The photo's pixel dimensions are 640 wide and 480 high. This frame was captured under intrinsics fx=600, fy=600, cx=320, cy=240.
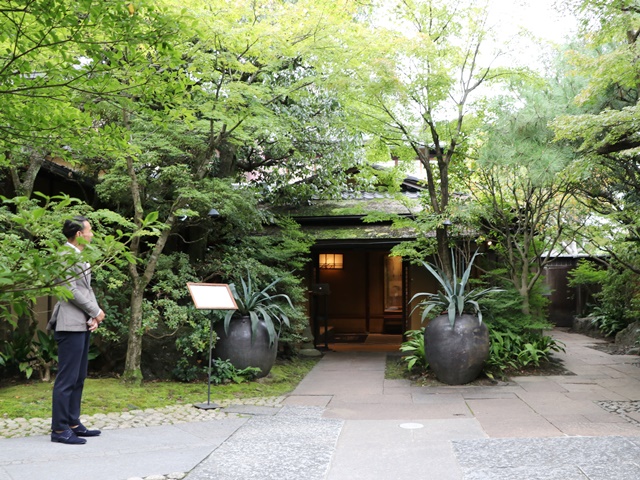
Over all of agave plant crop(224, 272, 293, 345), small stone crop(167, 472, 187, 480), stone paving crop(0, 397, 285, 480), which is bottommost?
stone paving crop(0, 397, 285, 480)

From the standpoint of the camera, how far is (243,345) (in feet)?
26.1

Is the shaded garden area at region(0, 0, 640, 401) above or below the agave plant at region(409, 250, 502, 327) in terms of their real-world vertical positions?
above

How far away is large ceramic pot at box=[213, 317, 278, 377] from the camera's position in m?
7.93

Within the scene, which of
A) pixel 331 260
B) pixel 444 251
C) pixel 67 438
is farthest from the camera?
pixel 331 260

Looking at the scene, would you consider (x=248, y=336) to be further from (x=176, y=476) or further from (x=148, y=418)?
(x=176, y=476)

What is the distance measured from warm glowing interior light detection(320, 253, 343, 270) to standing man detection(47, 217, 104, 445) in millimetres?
10882

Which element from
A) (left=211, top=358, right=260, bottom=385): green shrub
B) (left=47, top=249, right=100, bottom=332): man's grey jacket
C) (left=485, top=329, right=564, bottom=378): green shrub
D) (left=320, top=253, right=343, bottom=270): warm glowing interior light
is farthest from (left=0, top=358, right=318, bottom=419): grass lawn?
A: (left=320, top=253, right=343, bottom=270): warm glowing interior light

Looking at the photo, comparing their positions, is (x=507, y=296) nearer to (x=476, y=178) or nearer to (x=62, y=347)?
(x=476, y=178)

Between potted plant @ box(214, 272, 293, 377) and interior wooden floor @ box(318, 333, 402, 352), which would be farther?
interior wooden floor @ box(318, 333, 402, 352)

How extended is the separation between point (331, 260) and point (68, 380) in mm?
11207

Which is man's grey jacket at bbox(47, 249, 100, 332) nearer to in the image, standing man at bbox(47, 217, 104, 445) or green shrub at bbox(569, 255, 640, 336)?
standing man at bbox(47, 217, 104, 445)

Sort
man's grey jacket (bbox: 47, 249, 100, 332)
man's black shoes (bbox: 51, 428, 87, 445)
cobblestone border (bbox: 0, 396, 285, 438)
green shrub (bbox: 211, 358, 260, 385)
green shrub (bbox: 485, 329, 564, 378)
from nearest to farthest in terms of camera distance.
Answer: man's black shoes (bbox: 51, 428, 87, 445), man's grey jacket (bbox: 47, 249, 100, 332), cobblestone border (bbox: 0, 396, 285, 438), green shrub (bbox: 211, 358, 260, 385), green shrub (bbox: 485, 329, 564, 378)

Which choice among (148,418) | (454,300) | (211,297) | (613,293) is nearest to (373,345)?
(454,300)

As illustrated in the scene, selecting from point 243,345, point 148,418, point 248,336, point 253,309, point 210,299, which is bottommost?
point 148,418
